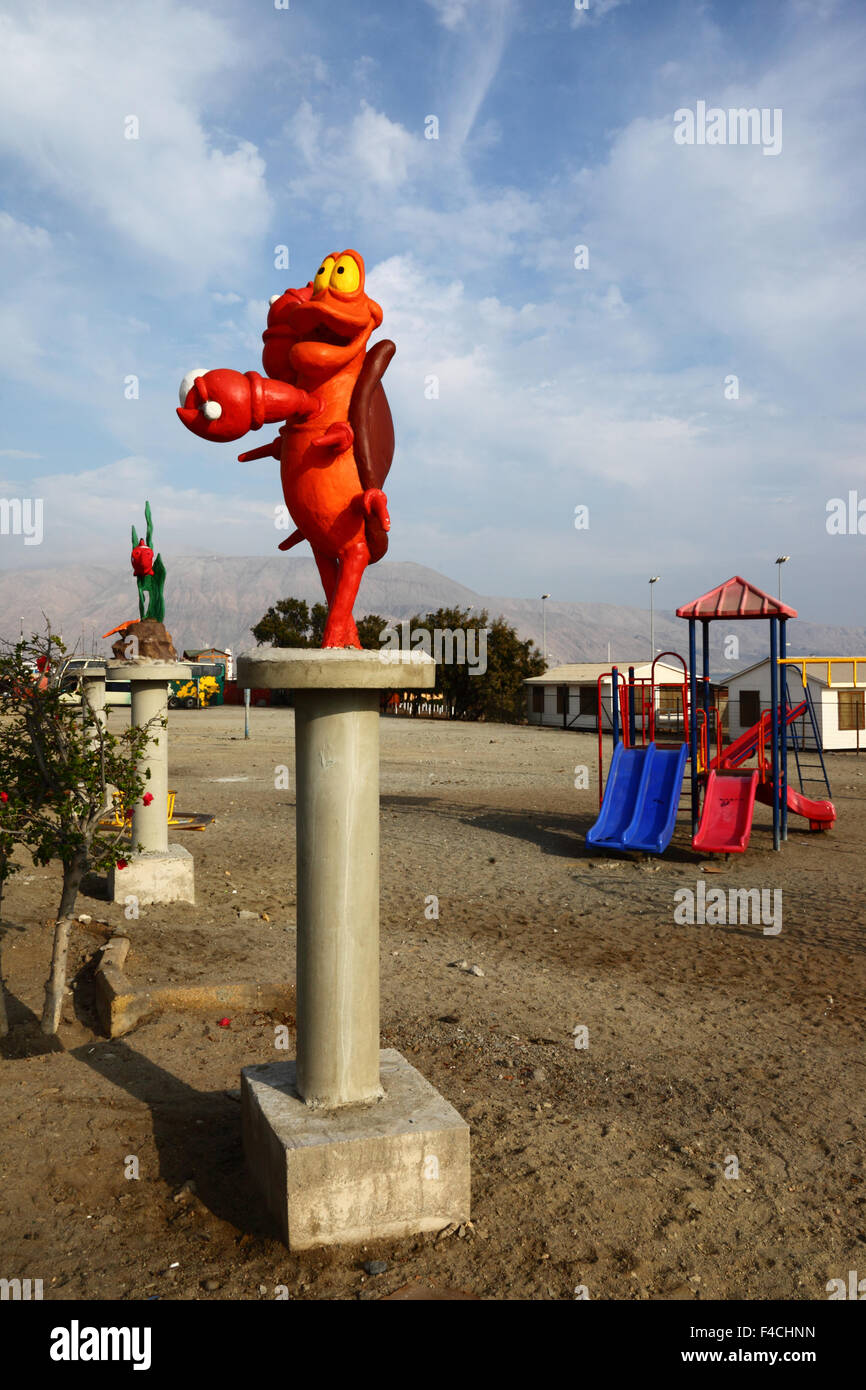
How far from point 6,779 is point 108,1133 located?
208cm

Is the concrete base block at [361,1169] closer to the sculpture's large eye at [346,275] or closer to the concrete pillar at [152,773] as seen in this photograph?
the sculpture's large eye at [346,275]

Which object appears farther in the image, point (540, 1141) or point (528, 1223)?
point (540, 1141)

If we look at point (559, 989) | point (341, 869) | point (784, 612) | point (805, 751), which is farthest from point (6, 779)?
point (805, 751)

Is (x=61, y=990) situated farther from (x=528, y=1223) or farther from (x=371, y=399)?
(x=371, y=399)

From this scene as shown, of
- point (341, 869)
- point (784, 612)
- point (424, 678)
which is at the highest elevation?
point (784, 612)

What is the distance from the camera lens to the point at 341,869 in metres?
3.43

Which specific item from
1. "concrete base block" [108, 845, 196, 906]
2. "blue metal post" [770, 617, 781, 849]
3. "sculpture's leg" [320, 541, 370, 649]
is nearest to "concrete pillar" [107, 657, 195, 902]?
"concrete base block" [108, 845, 196, 906]

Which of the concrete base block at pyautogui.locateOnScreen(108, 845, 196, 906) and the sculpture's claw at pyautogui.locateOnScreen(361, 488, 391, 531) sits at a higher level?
the sculpture's claw at pyautogui.locateOnScreen(361, 488, 391, 531)

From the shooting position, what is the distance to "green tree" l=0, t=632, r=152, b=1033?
5.00 m

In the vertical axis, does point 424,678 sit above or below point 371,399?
below

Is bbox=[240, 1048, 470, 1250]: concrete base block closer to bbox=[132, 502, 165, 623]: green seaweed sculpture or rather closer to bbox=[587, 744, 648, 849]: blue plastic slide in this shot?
bbox=[132, 502, 165, 623]: green seaweed sculpture

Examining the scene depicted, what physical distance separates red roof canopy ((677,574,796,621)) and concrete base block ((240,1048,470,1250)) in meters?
9.35

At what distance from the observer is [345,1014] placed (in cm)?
345
